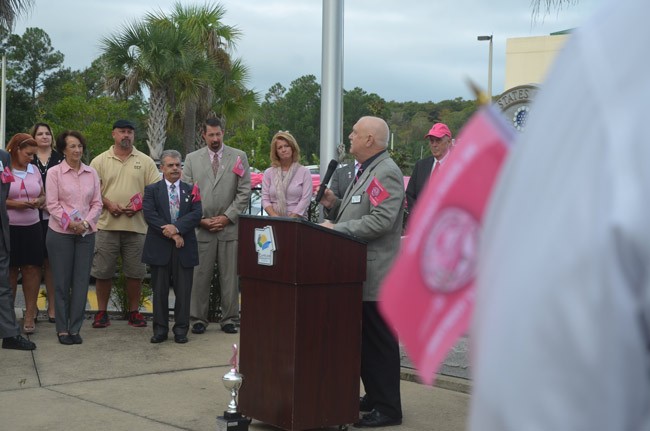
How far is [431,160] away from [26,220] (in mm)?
4361

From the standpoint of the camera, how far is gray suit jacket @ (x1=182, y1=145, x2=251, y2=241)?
10.1 m

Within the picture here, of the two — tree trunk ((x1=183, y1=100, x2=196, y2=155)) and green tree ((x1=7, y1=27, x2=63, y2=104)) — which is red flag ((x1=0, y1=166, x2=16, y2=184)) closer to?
tree trunk ((x1=183, y1=100, x2=196, y2=155))

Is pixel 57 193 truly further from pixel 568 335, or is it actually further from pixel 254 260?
pixel 568 335

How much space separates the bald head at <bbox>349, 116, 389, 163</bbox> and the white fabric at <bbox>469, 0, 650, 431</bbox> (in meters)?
5.50

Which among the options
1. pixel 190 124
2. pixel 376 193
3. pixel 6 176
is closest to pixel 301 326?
pixel 376 193

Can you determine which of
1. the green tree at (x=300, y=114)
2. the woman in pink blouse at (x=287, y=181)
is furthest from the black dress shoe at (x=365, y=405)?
the green tree at (x=300, y=114)

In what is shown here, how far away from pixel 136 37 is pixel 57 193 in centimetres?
2763

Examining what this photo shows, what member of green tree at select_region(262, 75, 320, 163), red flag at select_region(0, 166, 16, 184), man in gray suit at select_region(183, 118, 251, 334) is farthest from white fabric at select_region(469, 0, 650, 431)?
green tree at select_region(262, 75, 320, 163)

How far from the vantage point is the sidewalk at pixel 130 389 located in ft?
20.9

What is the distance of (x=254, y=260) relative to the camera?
6066 millimetres

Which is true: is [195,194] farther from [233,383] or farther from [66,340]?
[233,383]

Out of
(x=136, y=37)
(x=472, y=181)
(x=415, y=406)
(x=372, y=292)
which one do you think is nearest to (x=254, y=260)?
(x=372, y=292)

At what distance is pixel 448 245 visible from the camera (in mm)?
1079

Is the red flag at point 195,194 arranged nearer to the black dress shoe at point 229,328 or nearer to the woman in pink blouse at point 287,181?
the woman in pink blouse at point 287,181
